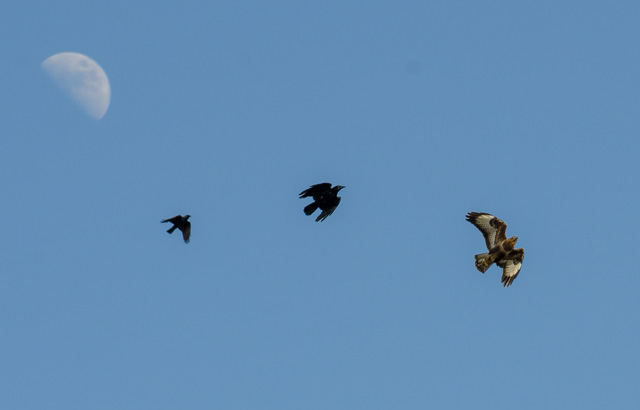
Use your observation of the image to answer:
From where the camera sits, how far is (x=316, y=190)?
36.4 metres

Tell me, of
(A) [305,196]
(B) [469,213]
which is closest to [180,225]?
(A) [305,196]

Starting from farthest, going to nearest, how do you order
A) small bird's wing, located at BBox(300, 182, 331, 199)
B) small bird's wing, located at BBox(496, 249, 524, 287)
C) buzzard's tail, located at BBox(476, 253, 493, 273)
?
small bird's wing, located at BBox(300, 182, 331, 199) < small bird's wing, located at BBox(496, 249, 524, 287) < buzzard's tail, located at BBox(476, 253, 493, 273)

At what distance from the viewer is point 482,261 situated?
33.7m

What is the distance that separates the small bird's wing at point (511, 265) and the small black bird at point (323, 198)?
20.6ft

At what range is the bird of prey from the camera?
3372 cm

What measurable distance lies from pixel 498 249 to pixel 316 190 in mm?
6786

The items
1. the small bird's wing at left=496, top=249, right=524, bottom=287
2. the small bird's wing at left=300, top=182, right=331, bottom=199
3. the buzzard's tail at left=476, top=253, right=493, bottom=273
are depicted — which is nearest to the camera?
the buzzard's tail at left=476, top=253, right=493, bottom=273

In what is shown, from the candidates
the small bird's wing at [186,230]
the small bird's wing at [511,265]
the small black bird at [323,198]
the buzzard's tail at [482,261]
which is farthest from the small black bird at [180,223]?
the small bird's wing at [511,265]

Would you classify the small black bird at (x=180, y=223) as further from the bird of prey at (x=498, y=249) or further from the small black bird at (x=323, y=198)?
the bird of prey at (x=498, y=249)

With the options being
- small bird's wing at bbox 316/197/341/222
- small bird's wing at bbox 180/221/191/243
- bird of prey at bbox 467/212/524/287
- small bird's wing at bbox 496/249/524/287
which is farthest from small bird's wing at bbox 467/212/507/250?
small bird's wing at bbox 180/221/191/243

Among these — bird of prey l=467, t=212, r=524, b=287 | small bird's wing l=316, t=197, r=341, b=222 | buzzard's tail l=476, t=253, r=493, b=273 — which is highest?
small bird's wing l=316, t=197, r=341, b=222

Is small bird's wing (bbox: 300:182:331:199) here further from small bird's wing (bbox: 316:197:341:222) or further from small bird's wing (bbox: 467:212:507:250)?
small bird's wing (bbox: 467:212:507:250)

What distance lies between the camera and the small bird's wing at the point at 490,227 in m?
34.5

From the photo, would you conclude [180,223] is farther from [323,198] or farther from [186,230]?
[323,198]
